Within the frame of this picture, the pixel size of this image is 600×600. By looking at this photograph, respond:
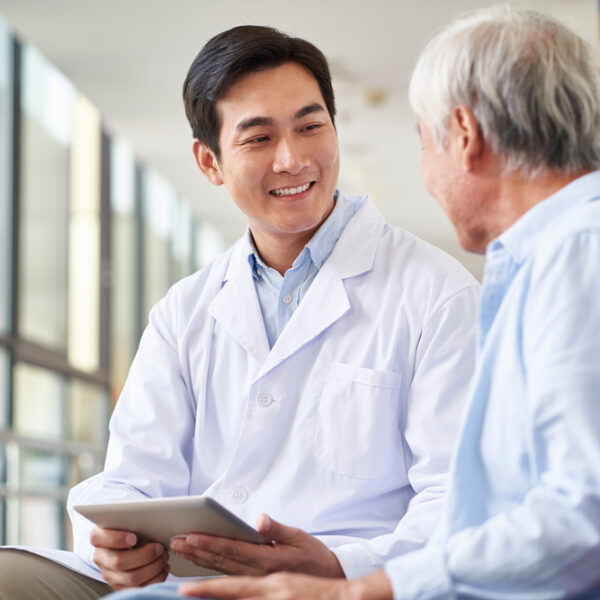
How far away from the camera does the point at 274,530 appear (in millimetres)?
1491

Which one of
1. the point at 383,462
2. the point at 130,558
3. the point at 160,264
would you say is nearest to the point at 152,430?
the point at 130,558

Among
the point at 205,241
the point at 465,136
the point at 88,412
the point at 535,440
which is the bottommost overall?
the point at 88,412

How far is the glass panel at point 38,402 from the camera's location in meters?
6.38

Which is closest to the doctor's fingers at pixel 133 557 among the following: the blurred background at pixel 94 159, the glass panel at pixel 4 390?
the blurred background at pixel 94 159

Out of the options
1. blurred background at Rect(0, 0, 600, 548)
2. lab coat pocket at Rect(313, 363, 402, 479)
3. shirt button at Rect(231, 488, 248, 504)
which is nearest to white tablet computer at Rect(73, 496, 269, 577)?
shirt button at Rect(231, 488, 248, 504)

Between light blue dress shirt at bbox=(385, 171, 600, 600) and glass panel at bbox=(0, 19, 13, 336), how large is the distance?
5.35 metres

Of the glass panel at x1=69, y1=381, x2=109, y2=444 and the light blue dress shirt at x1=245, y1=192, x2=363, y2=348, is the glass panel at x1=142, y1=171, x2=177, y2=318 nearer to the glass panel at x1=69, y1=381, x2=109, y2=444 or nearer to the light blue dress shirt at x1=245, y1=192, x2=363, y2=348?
the glass panel at x1=69, y1=381, x2=109, y2=444

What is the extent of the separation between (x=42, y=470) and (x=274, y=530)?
518 centimetres

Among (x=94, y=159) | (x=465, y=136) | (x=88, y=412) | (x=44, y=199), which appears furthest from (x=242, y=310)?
(x=94, y=159)

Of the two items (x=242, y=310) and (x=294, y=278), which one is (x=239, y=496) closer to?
(x=242, y=310)

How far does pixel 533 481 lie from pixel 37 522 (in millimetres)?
5490

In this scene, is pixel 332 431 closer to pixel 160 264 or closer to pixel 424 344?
pixel 424 344

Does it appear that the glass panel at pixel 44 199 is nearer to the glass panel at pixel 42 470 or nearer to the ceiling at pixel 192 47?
the ceiling at pixel 192 47

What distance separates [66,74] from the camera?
688cm
